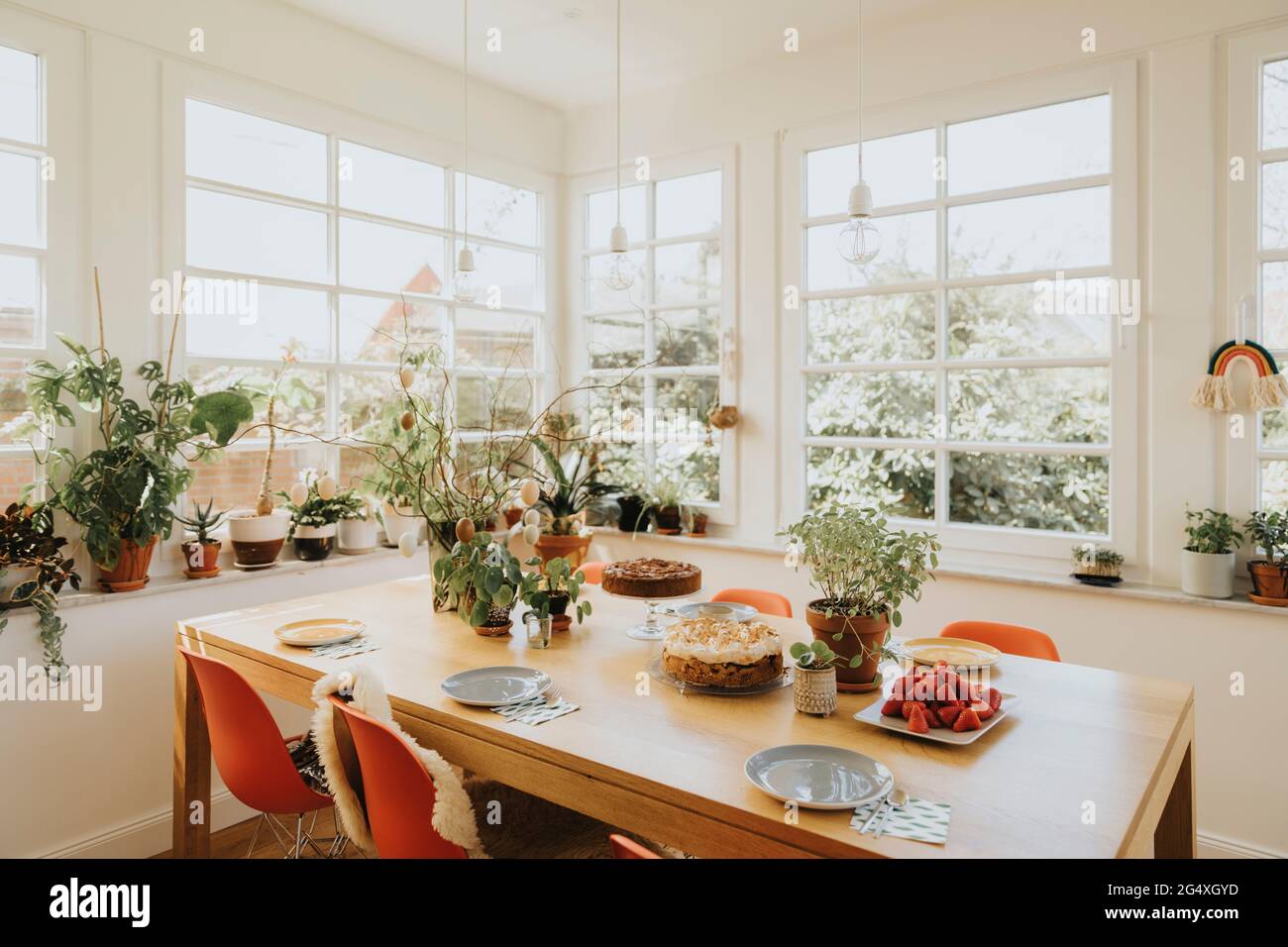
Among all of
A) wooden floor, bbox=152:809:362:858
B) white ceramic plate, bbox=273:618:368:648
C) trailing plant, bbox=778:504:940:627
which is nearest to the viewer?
trailing plant, bbox=778:504:940:627

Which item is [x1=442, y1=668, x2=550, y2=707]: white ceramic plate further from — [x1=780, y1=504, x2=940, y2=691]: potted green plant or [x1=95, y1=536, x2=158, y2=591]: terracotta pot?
[x1=95, y1=536, x2=158, y2=591]: terracotta pot

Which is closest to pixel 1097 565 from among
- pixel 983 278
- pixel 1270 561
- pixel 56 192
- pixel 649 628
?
pixel 1270 561

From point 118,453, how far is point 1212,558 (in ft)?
12.1

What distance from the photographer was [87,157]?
2.91m

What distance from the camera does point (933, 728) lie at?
66.9 inches

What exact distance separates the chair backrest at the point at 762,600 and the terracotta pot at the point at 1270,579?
5.04 feet

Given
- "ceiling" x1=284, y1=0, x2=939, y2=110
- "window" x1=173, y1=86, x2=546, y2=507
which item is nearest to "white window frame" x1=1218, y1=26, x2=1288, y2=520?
"ceiling" x1=284, y1=0, x2=939, y2=110

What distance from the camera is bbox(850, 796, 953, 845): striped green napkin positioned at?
1285mm

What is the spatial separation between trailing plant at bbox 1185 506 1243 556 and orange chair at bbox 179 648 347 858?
2.88 metres

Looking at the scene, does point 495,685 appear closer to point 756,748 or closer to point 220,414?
point 756,748

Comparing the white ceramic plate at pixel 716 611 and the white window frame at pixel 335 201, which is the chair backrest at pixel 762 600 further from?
the white window frame at pixel 335 201

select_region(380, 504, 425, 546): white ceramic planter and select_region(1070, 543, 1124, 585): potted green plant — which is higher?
select_region(380, 504, 425, 546): white ceramic planter

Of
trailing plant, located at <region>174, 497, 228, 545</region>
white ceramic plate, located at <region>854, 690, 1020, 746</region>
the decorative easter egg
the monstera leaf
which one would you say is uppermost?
the monstera leaf

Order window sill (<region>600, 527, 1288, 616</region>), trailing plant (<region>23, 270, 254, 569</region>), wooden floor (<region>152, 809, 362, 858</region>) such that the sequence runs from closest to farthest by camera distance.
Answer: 1. trailing plant (<region>23, 270, 254, 569</region>)
2. window sill (<region>600, 527, 1288, 616</region>)
3. wooden floor (<region>152, 809, 362, 858</region>)
